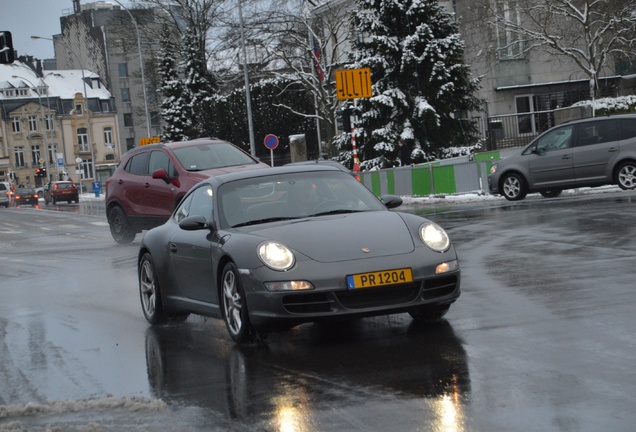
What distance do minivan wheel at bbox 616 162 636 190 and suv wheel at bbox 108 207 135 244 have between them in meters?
10.1

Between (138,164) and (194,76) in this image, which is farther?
(194,76)

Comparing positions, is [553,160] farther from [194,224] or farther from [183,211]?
[194,224]

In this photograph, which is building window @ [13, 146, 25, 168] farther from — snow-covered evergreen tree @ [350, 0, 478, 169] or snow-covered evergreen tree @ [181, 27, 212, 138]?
snow-covered evergreen tree @ [350, 0, 478, 169]

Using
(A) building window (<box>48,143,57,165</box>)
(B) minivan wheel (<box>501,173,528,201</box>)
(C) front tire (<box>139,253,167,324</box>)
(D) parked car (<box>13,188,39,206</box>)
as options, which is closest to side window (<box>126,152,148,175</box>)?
(B) minivan wheel (<box>501,173,528,201</box>)

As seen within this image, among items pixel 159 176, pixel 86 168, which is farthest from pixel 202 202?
pixel 86 168

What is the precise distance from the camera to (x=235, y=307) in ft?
27.8

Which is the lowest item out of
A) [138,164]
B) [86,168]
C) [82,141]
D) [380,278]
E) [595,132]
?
[380,278]

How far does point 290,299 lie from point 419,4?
106ft

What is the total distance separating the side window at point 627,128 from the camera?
75.8ft

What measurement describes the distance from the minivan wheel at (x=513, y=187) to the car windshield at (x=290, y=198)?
16.2 m

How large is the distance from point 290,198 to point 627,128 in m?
15.6

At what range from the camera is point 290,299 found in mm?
7910

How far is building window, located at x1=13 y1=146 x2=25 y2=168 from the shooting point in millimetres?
117688

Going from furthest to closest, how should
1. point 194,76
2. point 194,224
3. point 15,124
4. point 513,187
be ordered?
1. point 15,124
2. point 194,76
3. point 513,187
4. point 194,224
